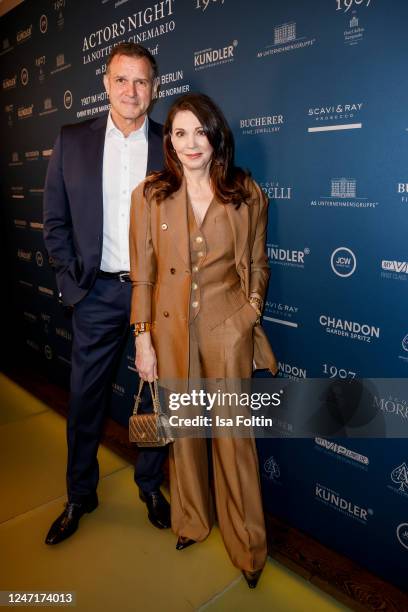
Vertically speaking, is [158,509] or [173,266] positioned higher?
[173,266]

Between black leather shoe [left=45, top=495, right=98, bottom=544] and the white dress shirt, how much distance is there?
4.08ft

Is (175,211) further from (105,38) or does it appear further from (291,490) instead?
(105,38)

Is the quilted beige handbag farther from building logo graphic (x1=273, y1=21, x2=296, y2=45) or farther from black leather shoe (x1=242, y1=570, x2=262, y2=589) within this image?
building logo graphic (x1=273, y1=21, x2=296, y2=45)

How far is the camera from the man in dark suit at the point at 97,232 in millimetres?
2201

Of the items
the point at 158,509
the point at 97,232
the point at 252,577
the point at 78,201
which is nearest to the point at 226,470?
the point at 252,577

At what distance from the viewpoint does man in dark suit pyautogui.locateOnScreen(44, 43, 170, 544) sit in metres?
2.20

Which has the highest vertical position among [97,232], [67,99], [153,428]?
[67,99]

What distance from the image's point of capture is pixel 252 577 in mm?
2074

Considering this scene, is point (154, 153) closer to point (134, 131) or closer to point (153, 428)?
point (134, 131)

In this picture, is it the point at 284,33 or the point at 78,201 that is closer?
the point at 284,33

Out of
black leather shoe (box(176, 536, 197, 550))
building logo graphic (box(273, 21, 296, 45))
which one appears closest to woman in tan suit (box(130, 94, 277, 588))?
black leather shoe (box(176, 536, 197, 550))

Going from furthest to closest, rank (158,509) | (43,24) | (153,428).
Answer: (43,24) < (158,509) < (153,428)

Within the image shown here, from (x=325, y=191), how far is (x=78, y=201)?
1.12m

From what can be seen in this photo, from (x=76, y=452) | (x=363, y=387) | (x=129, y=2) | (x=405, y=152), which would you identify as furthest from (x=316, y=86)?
(x=76, y=452)
